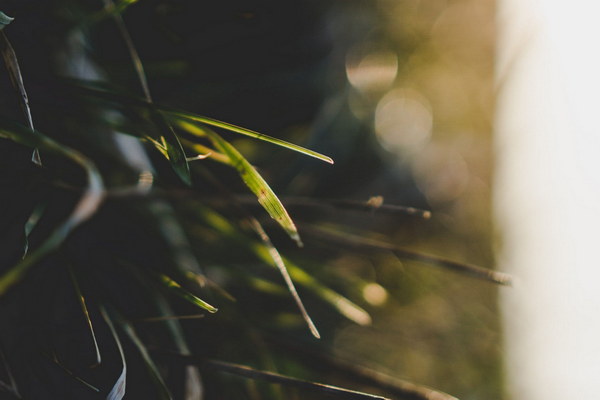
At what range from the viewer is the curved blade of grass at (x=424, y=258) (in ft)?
0.77

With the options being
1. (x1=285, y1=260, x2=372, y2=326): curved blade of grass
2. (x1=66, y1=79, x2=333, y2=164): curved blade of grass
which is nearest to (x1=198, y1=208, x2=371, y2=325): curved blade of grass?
(x1=285, y1=260, x2=372, y2=326): curved blade of grass

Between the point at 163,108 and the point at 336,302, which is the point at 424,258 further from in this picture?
the point at 163,108

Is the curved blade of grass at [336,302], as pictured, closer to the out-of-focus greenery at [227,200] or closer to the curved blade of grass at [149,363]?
the out-of-focus greenery at [227,200]

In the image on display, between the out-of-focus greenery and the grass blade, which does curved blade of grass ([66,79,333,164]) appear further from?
the grass blade

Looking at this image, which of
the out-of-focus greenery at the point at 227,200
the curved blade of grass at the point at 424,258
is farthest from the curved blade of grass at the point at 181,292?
the curved blade of grass at the point at 424,258

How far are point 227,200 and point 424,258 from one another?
0.47 feet

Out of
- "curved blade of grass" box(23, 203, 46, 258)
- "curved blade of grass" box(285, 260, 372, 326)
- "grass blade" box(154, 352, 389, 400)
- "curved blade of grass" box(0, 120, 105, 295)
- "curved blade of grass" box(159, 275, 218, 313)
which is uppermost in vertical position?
"curved blade of grass" box(0, 120, 105, 295)

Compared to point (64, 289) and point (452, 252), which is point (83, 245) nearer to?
point (64, 289)

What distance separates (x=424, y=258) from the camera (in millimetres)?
268

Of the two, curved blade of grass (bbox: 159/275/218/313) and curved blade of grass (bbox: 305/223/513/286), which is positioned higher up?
curved blade of grass (bbox: 159/275/218/313)

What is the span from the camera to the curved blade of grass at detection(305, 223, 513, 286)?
23 centimetres

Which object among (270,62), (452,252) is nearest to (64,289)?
(270,62)

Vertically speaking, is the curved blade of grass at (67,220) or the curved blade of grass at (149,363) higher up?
the curved blade of grass at (67,220)

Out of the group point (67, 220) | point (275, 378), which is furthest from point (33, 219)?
point (275, 378)
